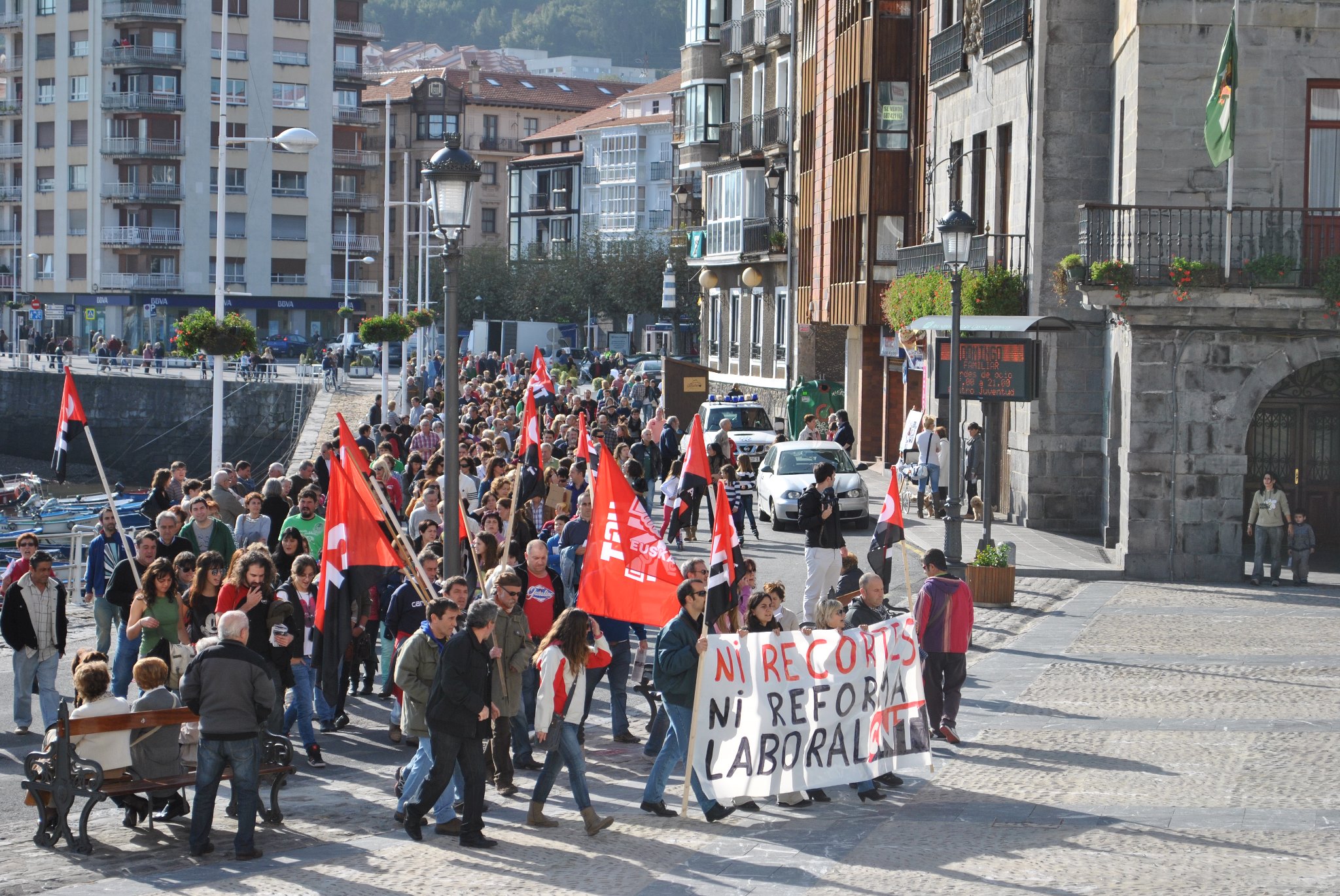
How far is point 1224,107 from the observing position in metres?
22.6

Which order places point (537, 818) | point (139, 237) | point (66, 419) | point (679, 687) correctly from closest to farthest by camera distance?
1. point (537, 818)
2. point (679, 687)
3. point (66, 419)
4. point (139, 237)

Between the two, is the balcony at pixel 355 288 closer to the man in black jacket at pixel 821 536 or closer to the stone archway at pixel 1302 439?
the stone archway at pixel 1302 439

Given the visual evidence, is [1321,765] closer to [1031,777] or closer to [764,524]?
[1031,777]

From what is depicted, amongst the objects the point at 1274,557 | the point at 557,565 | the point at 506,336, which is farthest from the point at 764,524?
the point at 506,336

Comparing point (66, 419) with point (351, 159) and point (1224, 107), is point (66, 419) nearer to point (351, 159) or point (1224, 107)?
point (1224, 107)

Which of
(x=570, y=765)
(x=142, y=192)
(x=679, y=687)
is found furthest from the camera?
(x=142, y=192)

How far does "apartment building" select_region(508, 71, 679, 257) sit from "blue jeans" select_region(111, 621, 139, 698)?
89992 mm

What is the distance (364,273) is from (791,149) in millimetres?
54751

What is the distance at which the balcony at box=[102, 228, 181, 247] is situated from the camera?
90438mm

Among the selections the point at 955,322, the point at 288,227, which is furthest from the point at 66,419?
the point at 288,227

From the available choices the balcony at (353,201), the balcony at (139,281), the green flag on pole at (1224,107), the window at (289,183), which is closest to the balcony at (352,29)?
the balcony at (353,201)

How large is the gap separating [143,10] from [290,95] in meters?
8.53

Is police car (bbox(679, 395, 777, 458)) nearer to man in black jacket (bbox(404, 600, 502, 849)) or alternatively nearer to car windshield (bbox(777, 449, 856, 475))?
car windshield (bbox(777, 449, 856, 475))

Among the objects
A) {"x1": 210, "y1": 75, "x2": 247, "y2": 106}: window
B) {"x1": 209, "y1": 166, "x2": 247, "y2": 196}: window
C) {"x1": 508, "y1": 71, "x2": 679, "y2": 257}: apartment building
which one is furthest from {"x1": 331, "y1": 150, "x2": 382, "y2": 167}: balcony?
{"x1": 508, "y1": 71, "x2": 679, "y2": 257}: apartment building
